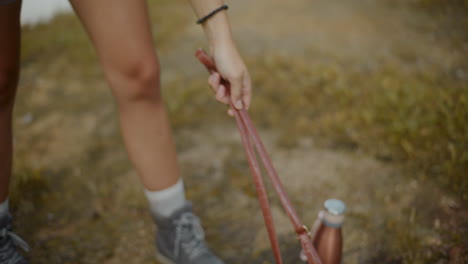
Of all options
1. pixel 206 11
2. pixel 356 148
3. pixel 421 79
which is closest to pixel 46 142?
pixel 206 11

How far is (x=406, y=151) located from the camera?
2.35m

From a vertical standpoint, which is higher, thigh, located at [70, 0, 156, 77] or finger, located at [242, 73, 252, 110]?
thigh, located at [70, 0, 156, 77]

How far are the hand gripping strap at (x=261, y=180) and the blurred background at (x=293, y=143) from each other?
0.66m

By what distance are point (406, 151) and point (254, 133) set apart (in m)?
1.50

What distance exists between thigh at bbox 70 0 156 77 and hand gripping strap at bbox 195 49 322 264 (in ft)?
0.83

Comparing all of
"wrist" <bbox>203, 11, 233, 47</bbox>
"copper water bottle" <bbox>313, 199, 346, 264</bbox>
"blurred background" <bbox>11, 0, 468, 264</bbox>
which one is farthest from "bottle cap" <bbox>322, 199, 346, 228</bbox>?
"wrist" <bbox>203, 11, 233, 47</bbox>

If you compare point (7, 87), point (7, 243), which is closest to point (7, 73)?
point (7, 87)

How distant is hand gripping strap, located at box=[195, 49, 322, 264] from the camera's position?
1.20 meters

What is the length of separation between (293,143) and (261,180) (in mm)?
1439

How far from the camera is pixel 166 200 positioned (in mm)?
1662

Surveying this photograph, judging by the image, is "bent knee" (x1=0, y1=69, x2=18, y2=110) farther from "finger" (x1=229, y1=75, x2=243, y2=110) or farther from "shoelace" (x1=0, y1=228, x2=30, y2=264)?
"finger" (x1=229, y1=75, x2=243, y2=110)

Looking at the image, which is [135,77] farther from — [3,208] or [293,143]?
[293,143]

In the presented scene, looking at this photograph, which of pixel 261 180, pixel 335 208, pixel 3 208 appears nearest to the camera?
pixel 261 180

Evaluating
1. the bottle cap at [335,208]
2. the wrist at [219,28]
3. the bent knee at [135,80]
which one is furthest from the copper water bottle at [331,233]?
the bent knee at [135,80]
